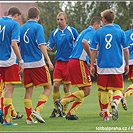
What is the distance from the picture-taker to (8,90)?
11.0m

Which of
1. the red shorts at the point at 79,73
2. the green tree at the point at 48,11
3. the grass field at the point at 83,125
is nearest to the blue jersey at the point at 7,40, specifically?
the grass field at the point at 83,125

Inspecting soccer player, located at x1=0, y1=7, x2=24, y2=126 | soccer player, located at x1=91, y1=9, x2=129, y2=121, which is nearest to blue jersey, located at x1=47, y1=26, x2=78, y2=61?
soccer player, located at x1=91, y1=9, x2=129, y2=121

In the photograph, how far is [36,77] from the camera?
11406 millimetres

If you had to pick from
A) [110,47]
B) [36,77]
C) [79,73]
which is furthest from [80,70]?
[110,47]

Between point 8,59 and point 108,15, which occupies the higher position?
point 108,15

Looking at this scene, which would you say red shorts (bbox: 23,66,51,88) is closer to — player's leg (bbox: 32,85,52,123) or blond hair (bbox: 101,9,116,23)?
player's leg (bbox: 32,85,52,123)

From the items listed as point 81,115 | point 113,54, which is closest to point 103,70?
point 113,54

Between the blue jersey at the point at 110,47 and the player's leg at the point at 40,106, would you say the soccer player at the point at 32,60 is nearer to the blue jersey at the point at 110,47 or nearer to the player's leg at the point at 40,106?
the player's leg at the point at 40,106

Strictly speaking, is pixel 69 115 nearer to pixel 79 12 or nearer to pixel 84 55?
pixel 84 55

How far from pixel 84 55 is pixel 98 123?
170 cm

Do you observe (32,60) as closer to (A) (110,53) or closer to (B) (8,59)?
(B) (8,59)

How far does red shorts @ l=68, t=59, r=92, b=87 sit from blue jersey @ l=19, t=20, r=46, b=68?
89 centimetres

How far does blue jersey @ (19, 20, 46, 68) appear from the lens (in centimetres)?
1130

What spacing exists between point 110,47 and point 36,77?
1.62m
